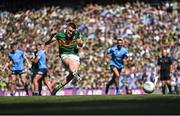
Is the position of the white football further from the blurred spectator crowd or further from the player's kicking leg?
the blurred spectator crowd

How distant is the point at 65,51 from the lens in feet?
52.0

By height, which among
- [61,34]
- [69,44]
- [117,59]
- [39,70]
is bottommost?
[39,70]

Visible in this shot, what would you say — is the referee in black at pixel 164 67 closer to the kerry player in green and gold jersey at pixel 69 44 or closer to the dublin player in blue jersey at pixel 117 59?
the dublin player in blue jersey at pixel 117 59

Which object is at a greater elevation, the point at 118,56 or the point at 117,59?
the point at 118,56

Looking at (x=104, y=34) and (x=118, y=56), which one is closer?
(x=118, y=56)

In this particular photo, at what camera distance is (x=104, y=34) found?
29078 millimetres

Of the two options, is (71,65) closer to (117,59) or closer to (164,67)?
(117,59)

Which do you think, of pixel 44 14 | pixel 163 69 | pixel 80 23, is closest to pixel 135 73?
pixel 163 69

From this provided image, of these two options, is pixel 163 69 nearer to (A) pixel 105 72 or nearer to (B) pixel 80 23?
(A) pixel 105 72

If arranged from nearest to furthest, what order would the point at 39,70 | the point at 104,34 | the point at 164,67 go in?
the point at 39,70, the point at 164,67, the point at 104,34

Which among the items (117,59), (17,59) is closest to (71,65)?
(117,59)

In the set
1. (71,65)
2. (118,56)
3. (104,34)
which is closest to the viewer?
(71,65)

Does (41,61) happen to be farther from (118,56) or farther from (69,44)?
(69,44)

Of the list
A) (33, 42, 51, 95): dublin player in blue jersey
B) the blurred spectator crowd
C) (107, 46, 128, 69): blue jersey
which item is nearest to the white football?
(107, 46, 128, 69): blue jersey
